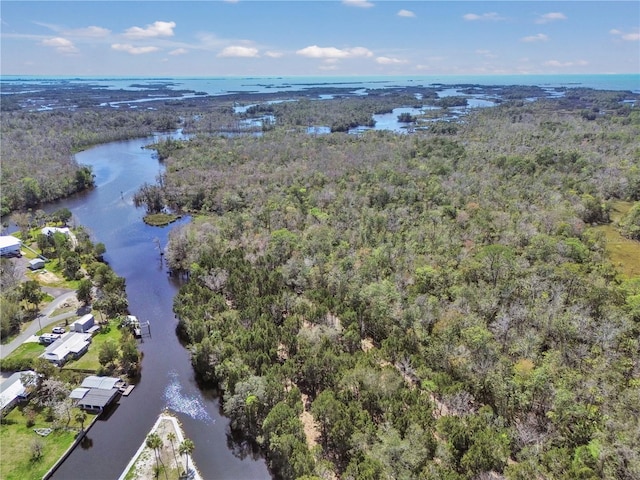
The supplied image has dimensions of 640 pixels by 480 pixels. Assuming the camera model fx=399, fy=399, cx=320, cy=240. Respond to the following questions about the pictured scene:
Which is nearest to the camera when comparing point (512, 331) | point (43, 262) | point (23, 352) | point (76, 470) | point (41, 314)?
point (76, 470)

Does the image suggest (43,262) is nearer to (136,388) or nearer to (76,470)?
(136,388)

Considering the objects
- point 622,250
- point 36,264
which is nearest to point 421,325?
point 622,250

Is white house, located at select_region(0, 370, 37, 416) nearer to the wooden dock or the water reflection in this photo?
the wooden dock

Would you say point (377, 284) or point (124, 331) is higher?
point (377, 284)

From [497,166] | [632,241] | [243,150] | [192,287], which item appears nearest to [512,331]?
[192,287]

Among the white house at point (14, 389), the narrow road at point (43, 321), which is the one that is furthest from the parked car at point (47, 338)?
the white house at point (14, 389)

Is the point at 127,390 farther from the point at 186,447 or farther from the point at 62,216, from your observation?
the point at 62,216

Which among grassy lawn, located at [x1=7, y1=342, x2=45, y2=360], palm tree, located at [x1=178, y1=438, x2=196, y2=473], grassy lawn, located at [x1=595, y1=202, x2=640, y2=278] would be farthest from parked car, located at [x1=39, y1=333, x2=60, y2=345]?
grassy lawn, located at [x1=595, y1=202, x2=640, y2=278]
